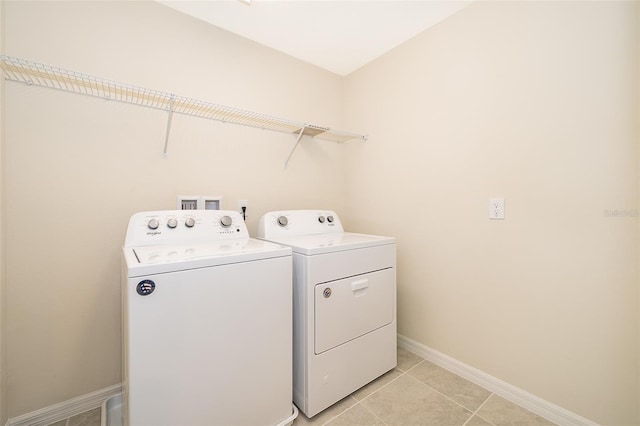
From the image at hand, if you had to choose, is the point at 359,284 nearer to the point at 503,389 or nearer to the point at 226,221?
the point at 226,221

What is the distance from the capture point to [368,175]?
225 centimetres

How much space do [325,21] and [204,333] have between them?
1.92 metres

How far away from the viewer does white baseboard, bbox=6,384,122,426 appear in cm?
128

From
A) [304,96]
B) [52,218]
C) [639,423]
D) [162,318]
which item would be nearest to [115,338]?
[52,218]

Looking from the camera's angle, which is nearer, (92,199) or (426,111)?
(92,199)

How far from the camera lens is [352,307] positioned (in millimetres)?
1466

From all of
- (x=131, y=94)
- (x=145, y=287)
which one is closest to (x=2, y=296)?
(x=145, y=287)

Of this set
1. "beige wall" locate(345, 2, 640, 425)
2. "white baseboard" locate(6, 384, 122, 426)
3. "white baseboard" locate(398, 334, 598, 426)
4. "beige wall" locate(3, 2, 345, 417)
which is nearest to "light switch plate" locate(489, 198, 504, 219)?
"beige wall" locate(345, 2, 640, 425)

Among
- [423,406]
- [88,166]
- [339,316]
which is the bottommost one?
[423,406]

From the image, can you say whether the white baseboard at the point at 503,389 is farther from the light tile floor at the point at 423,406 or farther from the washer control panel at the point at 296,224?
the washer control panel at the point at 296,224

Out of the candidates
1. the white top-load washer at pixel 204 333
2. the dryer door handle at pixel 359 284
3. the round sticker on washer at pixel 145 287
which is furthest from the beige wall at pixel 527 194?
the round sticker on washer at pixel 145 287

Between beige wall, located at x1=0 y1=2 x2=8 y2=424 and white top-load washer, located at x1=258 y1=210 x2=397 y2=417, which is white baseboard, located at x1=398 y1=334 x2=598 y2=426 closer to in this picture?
white top-load washer, located at x1=258 y1=210 x2=397 y2=417

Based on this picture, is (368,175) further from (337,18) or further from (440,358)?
(440,358)

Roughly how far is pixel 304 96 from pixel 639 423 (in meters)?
2.58
